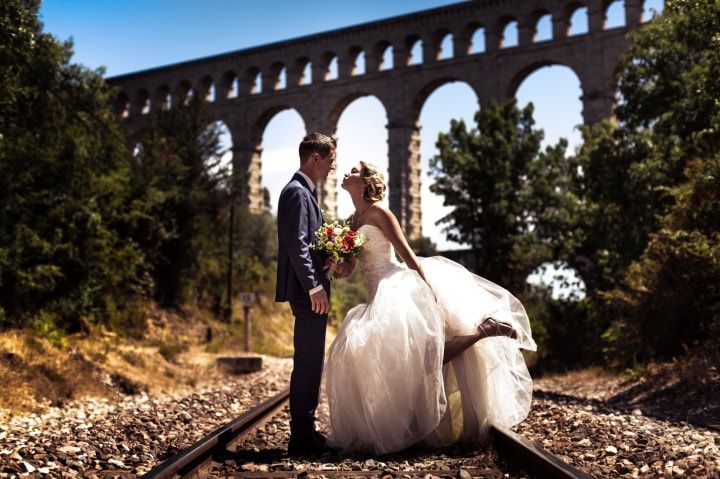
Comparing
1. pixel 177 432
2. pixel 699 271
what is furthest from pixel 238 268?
pixel 177 432

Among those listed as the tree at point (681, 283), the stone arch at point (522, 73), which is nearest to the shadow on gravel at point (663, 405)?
the tree at point (681, 283)

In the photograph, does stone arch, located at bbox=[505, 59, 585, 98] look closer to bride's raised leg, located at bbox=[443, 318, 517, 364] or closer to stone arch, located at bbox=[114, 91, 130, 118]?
stone arch, located at bbox=[114, 91, 130, 118]

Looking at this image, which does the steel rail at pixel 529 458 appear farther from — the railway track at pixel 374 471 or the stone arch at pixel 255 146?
the stone arch at pixel 255 146

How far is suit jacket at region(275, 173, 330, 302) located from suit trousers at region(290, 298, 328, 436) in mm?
114

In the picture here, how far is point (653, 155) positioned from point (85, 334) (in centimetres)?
1182

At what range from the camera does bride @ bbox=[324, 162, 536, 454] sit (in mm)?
4652

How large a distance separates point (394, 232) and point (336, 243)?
0.38 m

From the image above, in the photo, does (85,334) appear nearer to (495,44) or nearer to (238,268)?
(238,268)

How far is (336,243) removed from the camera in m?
4.85

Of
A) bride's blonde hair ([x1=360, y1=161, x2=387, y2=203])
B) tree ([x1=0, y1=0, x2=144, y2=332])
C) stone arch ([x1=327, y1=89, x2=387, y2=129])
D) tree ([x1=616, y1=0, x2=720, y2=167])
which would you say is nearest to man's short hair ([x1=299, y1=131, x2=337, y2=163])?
bride's blonde hair ([x1=360, y1=161, x2=387, y2=203])

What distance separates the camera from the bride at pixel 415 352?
4.65m

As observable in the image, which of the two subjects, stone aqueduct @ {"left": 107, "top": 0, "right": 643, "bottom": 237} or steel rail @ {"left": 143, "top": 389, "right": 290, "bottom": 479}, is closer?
steel rail @ {"left": 143, "top": 389, "right": 290, "bottom": 479}

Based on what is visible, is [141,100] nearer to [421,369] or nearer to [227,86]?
[227,86]

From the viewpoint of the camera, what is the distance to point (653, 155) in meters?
16.2
